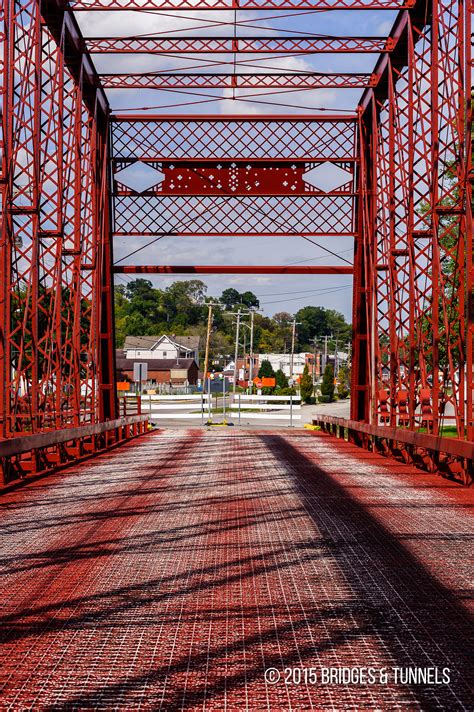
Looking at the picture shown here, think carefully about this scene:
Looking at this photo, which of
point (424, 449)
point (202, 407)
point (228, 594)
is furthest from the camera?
point (202, 407)

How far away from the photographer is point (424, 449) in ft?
52.9

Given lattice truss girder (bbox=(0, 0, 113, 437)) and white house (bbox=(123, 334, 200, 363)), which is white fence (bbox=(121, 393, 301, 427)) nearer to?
lattice truss girder (bbox=(0, 0, 113, 437))

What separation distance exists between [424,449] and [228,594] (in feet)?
33.4

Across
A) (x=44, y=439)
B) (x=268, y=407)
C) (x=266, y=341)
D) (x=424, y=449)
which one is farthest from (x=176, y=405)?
(x=266, y=341)

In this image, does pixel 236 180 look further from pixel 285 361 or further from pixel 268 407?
pixel 285 361

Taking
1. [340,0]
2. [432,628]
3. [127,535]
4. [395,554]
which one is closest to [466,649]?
[432,628]

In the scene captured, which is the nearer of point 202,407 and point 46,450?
point 46,450

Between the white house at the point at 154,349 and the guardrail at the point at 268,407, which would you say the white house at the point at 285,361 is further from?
the guardrail at the point at 268,407

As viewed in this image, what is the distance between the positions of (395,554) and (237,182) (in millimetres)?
18438

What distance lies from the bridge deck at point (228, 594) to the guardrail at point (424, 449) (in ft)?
2.20

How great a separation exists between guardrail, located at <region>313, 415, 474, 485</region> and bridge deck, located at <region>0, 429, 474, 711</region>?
2.20 ft

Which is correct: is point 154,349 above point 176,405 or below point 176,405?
above

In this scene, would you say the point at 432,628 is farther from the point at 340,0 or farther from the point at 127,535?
the point at 340,0

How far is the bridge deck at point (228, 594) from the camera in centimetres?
466
